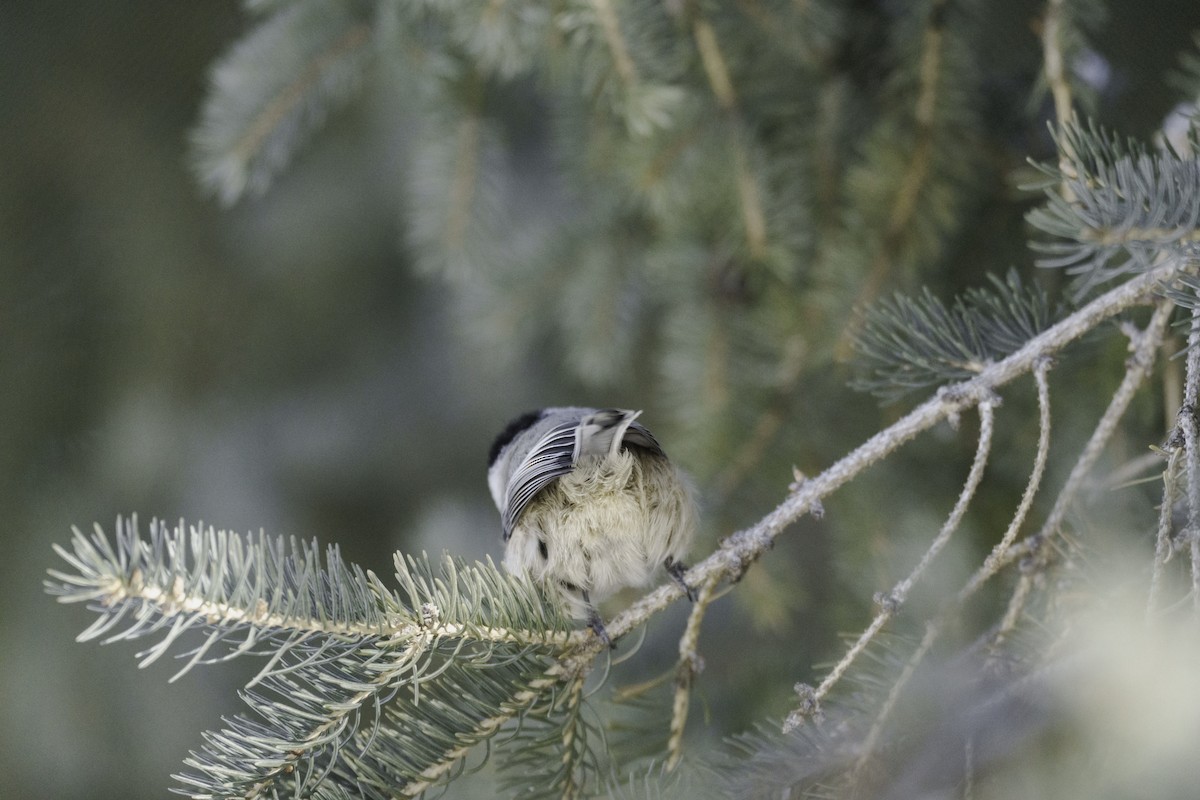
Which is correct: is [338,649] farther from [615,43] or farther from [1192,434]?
[615,43]

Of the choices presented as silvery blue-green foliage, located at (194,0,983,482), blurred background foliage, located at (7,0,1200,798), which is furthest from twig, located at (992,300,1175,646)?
silvery blue-green foliage, located at (194,0,983,482)

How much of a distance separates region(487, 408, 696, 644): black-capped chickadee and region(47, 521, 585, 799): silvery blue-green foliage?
206mm

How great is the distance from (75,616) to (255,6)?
108 cm

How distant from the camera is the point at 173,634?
599 mm

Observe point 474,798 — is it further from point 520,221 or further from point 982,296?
point 520,221

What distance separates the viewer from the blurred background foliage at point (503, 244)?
126cm

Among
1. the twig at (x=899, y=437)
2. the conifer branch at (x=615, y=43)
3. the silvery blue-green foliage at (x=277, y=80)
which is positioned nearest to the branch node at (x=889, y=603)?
the twig at (x=899, y=437)

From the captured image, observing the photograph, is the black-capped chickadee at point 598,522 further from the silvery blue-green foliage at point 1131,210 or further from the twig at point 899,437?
the silvery blue-green foliage at point 1131,210

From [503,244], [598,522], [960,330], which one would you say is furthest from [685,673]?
[503,244]

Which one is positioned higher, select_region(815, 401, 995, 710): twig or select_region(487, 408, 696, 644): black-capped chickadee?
select_region(487, 408, 696, 644): black-capped chickadee

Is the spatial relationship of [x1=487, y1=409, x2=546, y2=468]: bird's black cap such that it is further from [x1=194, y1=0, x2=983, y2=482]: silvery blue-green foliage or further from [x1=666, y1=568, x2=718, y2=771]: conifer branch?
[x1=666, y1=568, x2=718, y2=771]: conifer branch

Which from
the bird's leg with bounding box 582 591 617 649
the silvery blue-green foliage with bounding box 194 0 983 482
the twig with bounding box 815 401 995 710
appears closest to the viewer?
the twig with bounding box 815 401 995 710

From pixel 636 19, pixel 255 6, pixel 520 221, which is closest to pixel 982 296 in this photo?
pixel 636 19

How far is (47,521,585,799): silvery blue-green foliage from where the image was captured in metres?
0.62
